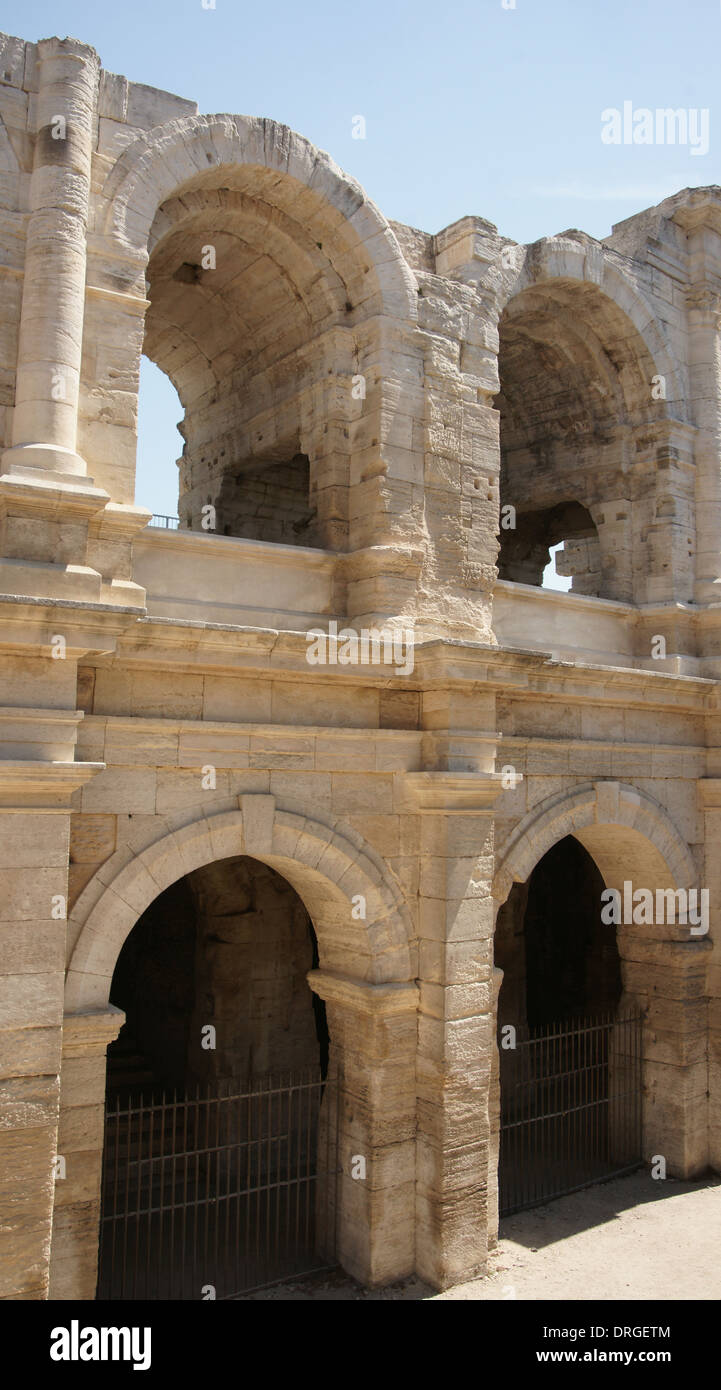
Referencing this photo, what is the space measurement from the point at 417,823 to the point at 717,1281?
4197 mm

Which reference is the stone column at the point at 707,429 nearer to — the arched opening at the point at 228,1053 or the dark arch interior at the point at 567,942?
the dark arch interior at the point at 567,942

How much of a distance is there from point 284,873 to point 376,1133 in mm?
1966

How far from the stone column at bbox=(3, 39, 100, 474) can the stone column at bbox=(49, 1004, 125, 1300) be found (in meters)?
3.34

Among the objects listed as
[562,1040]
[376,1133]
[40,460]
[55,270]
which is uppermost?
[55,270]

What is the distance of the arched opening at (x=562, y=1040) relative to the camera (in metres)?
9.71

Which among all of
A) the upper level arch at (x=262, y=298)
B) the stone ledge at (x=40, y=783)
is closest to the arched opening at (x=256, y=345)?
the upper level arch at (x=262, y=298)

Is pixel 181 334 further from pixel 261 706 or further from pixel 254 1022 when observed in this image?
pixel 254 1022

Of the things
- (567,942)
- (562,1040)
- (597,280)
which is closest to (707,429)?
(597,280)

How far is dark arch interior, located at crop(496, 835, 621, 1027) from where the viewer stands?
1317 centimetres

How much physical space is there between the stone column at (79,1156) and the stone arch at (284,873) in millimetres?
168

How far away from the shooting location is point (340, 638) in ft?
23.2

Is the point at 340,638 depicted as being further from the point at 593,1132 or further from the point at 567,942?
the point at 567,942

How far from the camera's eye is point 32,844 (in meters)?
5.66

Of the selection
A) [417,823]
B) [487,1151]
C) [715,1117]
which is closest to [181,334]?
[417,823]
